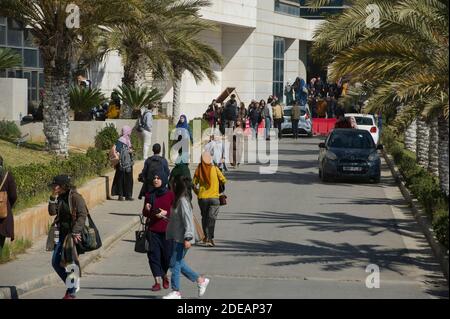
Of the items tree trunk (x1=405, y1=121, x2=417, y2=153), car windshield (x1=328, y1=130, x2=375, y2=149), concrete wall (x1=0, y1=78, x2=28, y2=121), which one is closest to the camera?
car windshield (x1=328, y1=130, x2=375, y2=149)

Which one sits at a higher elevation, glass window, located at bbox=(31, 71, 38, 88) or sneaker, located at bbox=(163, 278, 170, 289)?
glass window, located at bbox=(31, 71, 38, 88)

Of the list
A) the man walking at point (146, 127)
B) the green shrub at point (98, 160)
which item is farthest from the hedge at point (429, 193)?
the man walking at point (146, 127)

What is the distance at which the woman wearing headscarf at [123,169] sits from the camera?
77.6 ft

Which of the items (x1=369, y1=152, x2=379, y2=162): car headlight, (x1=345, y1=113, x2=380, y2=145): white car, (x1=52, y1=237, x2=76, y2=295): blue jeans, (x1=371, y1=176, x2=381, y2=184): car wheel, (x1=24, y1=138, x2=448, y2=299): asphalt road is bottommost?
(x1=24, y1=138, x2=448, y2=299): asphalt road

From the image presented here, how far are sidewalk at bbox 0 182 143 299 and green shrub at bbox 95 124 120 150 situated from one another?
5.64m

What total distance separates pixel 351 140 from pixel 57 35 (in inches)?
353

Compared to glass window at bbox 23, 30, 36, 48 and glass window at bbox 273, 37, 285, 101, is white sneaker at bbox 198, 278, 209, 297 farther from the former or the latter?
glass window at bbox 273, 37, 285, 101

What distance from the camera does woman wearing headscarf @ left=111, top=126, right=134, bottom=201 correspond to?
77.6ft

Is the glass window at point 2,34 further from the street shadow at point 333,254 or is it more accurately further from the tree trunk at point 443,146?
the street shadow at point 333,254

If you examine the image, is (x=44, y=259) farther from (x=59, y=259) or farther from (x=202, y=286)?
(x=202, y=286)

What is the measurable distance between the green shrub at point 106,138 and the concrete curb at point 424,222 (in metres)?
7.66

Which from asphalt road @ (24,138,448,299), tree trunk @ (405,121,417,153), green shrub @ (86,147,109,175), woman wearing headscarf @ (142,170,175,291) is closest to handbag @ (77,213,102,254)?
asphalt road @ (24,138,448,299)
